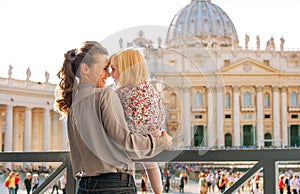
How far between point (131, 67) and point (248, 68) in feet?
201

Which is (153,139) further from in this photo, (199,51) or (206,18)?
(206,18)

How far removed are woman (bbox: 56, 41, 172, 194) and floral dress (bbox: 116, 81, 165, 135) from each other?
53mm

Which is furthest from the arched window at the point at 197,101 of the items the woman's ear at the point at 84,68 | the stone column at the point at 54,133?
the stone column at the point at 54,133

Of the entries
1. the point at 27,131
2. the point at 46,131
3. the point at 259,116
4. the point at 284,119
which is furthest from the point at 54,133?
the point at 284,119

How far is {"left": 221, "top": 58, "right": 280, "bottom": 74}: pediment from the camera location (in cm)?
6250

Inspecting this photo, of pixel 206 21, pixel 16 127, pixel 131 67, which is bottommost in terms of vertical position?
pixel 131 67

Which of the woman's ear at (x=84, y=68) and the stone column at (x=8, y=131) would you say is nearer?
the woman's ear at (x=84, y=68)

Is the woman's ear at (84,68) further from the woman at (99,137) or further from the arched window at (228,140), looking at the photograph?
the arched window at (228,140)

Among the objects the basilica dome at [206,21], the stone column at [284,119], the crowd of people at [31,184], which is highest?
the basilica dome at [206,21]

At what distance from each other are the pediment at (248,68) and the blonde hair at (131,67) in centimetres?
6035

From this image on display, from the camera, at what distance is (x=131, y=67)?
2.38 m

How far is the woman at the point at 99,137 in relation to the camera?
229 centimetres

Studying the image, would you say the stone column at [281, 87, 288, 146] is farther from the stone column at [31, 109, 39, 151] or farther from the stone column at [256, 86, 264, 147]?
the stone column at [31, 109, 39, 151]

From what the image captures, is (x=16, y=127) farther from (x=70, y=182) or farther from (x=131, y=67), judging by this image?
(x=131, y=67)
